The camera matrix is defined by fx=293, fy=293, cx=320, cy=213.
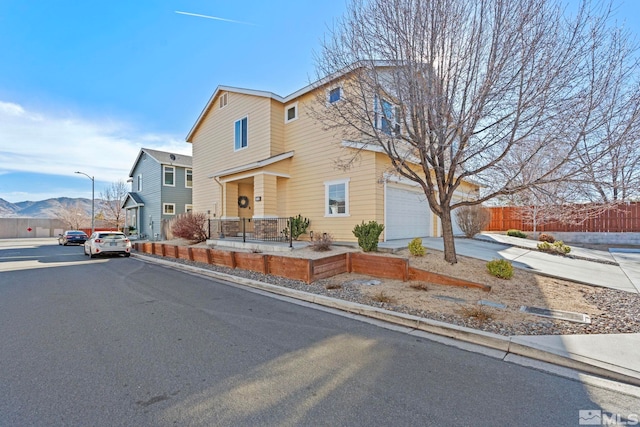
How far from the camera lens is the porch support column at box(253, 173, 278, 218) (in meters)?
13.0

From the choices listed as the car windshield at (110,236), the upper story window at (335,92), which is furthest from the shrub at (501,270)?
the car windshield at (110,236)

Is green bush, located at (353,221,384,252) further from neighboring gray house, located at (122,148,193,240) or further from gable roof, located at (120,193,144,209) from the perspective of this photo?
gable roof, located at (120,193,144,209)

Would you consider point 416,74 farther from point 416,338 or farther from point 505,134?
point 416,338

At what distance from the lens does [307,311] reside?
5605mm

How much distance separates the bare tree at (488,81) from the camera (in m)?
5.46

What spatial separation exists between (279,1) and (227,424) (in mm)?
10531

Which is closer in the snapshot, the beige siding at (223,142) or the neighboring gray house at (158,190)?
the beige siding at (223,142)

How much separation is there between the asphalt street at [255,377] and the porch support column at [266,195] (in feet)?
25.9

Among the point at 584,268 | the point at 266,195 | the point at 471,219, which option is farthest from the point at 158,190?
the point at 584,268

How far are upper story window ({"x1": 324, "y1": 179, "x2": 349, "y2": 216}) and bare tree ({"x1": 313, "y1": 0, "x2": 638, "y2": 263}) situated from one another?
13.9 ft

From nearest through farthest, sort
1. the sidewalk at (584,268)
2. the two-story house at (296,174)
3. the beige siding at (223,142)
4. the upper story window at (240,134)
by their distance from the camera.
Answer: the sidewalk at (584,268) < the two-story house at (296,174) < the beige siding at (223,142) < the upper story window at (240,134)

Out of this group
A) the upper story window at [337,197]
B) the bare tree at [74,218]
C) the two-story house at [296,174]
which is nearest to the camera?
the two-story house at [296,174]

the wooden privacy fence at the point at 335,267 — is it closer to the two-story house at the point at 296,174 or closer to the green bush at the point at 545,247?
the two-story house at the point at 296,174

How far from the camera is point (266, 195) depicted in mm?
13141
